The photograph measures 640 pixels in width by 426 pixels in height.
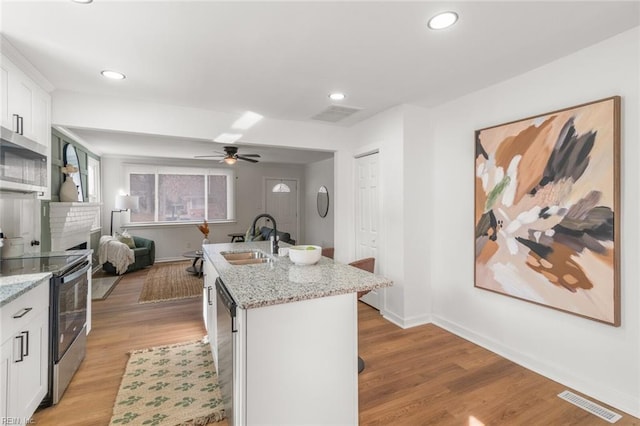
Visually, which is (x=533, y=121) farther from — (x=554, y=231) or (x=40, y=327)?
(x=40, y=327)

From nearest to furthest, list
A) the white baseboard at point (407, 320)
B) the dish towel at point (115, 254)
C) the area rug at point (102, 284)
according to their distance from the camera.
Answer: the white baseboard at point (407, 320) → the area rug at point (102, 284) → the dish towel at point (115, 254)

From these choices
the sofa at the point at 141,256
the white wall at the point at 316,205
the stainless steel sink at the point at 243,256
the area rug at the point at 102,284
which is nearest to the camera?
the stainless steel sink at the point at 243,256

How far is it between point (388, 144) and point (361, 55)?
1453 millimetres

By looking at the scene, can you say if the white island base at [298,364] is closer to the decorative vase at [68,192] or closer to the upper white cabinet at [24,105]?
the upper white cabinet at [24,105]

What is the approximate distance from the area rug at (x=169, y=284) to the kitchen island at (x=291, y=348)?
308cm

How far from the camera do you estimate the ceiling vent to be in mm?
3528

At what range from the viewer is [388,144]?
3.59 meters

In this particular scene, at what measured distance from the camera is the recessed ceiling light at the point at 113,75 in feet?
8.42

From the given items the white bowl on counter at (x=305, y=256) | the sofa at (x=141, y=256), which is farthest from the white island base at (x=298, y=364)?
the sofa at (x=141, y=256)

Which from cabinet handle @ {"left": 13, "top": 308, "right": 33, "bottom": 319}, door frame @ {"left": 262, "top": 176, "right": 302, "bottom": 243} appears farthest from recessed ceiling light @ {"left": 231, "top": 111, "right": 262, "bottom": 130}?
door frame @ {"left": 262, "top": 176, "right": 302, "bottom": 243}

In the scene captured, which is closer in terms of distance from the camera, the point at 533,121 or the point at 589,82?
the point at 589,82

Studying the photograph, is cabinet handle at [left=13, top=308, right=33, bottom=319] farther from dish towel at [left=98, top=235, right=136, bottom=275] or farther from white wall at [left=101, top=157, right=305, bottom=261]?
white wall at [left=101, top=157, right=305, bottom=261]

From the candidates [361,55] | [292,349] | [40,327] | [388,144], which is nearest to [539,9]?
[361,55]

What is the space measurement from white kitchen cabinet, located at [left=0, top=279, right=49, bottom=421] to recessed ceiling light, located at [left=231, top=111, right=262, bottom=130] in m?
2.45
